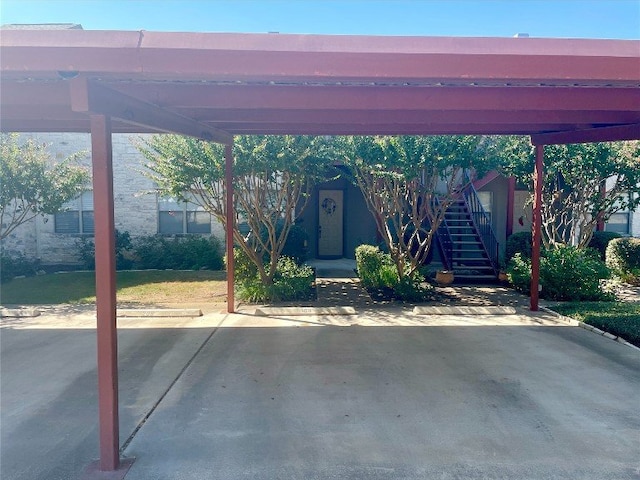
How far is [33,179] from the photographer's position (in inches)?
408

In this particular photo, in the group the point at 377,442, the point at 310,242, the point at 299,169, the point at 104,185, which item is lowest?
the point at 377,442

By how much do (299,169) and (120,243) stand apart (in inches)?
284

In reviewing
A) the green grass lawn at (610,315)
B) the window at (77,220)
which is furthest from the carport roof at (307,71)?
the window at (77,220)

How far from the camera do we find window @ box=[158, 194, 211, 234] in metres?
15.2

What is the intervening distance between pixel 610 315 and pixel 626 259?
16.0 ft

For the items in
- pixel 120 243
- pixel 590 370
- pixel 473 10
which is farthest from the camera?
pixel 120 243

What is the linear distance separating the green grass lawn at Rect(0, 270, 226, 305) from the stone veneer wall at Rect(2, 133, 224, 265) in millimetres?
1512

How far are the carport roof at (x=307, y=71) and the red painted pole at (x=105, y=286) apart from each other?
0.26 meters

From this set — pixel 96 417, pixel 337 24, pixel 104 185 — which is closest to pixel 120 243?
pixel 337 24

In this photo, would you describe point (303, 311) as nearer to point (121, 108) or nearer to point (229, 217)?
point (229, 217)

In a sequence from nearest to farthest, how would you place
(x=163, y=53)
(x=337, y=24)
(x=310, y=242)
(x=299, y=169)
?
1. (x=163, y=53)
2. (x=299, y=169)
3. (x=337, y=24)
4. (x=310, y=242)

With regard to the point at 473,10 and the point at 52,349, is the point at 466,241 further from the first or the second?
the point at 52,349

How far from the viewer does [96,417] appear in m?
4.83

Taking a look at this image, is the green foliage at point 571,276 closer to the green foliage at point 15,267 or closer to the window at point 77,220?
the window at point 77,220
